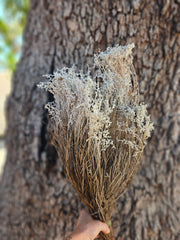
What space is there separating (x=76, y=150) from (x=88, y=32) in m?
0.81

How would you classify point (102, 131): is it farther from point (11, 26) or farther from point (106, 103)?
point (11, 26)

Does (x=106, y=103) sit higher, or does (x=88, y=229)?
(x=106, y=103)

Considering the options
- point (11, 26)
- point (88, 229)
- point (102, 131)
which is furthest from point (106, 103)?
point (11, 26)

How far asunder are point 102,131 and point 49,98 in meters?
0.43

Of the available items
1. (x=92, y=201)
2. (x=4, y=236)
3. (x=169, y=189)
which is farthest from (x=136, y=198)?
(x=4, y=236)

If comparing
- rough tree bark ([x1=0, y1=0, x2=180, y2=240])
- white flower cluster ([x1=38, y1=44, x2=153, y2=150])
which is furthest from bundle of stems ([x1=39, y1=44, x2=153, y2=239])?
rough tree bark ([x1=0, y1=0, x2=180, y2=240])

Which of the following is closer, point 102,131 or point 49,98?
point 102,131

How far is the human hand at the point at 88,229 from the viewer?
3.48 ft

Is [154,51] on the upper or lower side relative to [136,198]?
upper

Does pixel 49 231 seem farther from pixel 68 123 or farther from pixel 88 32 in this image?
pixel 88 32

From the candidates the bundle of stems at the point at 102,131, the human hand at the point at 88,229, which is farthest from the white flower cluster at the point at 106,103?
the human hand at the point at 88,229

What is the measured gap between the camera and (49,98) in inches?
51.7

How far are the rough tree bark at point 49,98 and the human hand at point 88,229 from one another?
1.63 ft

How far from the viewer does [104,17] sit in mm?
1463
